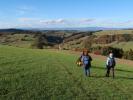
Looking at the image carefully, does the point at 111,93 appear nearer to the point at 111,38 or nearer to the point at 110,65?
the point at 110,65

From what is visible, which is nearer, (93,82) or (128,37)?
(93,82)

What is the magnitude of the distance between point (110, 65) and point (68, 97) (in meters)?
11.2

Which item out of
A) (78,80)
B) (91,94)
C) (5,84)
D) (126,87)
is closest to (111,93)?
(91,94)

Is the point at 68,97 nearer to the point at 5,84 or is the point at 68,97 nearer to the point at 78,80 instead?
the point at 5,84

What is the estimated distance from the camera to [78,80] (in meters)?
26.9

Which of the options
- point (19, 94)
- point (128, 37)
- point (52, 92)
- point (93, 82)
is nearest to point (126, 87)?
point (93, 82)

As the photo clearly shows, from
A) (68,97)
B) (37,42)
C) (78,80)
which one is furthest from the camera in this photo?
(37,42)

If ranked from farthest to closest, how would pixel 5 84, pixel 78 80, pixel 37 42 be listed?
pixel 37 42 < pixel 78 80 < pixel 5 84

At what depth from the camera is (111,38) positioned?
17350 centimetres

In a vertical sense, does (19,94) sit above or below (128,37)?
above

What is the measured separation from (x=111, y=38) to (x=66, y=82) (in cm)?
15023

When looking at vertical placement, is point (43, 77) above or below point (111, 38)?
above

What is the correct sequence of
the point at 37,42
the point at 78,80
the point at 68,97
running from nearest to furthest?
the point at 68,97
the point at 78,80
the point at 37,42

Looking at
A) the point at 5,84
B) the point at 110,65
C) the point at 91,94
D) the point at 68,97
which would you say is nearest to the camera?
the point at 68,97
